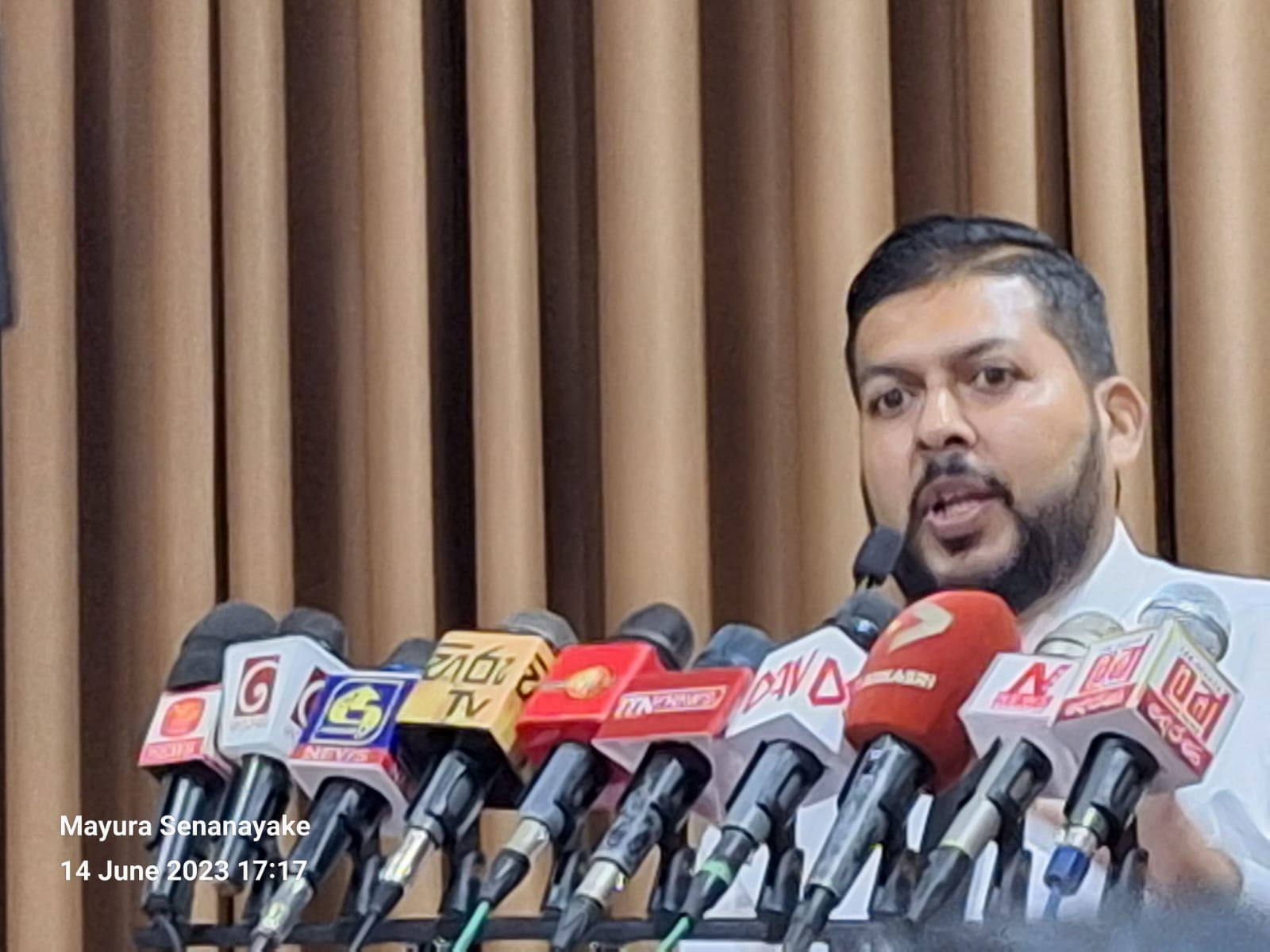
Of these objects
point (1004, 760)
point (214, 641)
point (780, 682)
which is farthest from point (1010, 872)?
point (214, 641)

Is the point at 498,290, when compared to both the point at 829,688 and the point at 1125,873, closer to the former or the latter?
the point at 829,688

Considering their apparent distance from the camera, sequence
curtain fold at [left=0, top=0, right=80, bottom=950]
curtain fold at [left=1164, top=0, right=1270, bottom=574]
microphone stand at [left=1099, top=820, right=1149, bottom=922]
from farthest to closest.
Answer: curtain fold at [left=0, top=0, right=80, bottom=950] < curtain fold at [left=1164, top=0, right=1270, bottom=574] < microphone stand at [left=1099, top=820, right=1149, bottom=922]

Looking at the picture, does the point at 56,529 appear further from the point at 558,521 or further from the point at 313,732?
the point at 313,732

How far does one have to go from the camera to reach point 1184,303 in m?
2.28

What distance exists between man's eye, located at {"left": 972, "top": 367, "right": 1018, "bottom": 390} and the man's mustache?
0.06 meters

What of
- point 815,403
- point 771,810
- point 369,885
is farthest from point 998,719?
point 815,403

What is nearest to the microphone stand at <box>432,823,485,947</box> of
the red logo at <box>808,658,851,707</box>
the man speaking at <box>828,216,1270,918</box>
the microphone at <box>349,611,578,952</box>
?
the microphone at <box>349,611,578,952</box>

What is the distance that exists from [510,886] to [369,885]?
11 cm

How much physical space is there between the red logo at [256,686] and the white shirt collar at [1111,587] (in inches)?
27.2

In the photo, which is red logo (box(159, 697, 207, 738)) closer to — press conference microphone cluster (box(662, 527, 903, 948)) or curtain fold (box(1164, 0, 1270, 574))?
press conference microphone cluster (box(662, 527, 903, 948))

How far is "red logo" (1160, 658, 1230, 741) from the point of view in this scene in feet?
4.16

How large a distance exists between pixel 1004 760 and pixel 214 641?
1.90 feet

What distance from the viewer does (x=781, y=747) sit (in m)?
1.35

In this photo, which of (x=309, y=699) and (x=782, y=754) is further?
→ (x=309, y=699)
